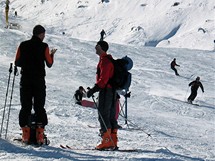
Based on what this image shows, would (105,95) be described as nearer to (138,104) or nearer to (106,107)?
(106,107)

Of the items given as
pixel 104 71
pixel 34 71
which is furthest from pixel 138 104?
pixel 34 71

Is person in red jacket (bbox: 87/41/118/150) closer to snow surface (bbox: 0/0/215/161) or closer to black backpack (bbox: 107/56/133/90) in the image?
black backpack (bbox: 107/56/133/90)

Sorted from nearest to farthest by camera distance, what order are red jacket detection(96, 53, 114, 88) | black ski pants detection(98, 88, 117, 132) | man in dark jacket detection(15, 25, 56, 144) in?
man in dark jacket detection(15, 25, 56, 144) → red jacket detection(96, 53, 114, 88) → black ski pants detection(98, 88, 117, 132)

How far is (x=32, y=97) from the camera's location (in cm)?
662

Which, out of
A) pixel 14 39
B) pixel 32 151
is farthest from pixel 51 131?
pixel 14 39

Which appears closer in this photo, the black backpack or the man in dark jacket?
the man in dark jacket

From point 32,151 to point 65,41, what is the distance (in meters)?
29.9

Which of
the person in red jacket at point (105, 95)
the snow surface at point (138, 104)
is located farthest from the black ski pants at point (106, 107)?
the snow surface at point (138, 104)

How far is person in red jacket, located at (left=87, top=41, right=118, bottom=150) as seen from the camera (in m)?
6.61

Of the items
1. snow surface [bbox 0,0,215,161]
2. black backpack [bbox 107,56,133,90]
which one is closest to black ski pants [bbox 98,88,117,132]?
black backpack [bbox 107,56,133,90]

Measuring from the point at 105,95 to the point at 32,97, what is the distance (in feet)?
3.35

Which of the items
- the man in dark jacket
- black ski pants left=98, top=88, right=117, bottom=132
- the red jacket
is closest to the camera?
the man in dark jacket

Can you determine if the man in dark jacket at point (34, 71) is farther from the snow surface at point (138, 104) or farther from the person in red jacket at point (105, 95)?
the person in red jacket at point (105, 95)

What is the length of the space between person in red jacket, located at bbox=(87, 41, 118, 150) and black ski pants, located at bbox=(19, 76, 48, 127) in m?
0.67
